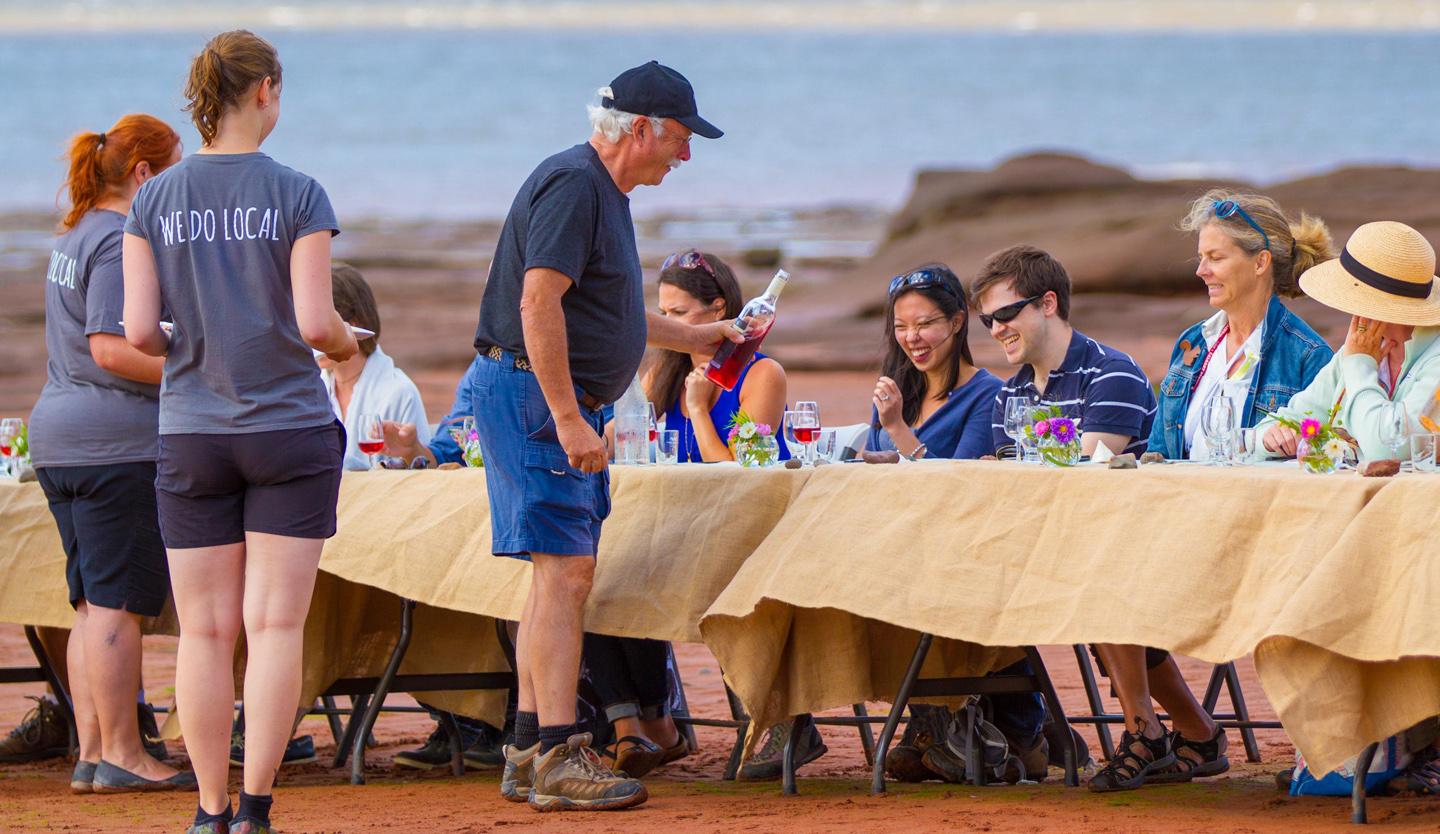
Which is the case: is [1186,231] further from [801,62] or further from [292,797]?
[801,62]

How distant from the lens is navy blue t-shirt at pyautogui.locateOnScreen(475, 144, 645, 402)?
4652 mm

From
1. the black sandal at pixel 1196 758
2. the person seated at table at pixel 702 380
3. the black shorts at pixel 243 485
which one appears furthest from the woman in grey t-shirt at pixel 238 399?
the black sandal at pixel 1196 758

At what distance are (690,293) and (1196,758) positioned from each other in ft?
7.07

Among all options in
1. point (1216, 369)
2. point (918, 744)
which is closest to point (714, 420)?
point (918, 744)

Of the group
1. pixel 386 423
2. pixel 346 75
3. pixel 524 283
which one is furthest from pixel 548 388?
pixel 346 75

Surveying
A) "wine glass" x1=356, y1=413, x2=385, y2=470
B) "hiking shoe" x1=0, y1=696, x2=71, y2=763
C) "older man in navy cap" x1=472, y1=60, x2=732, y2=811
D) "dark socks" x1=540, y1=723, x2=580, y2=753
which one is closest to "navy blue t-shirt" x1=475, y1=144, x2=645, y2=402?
"older man in navy cap" x1=472, y1=60, x2=732, y2=811

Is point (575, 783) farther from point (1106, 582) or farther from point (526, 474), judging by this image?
point (1106, 582)

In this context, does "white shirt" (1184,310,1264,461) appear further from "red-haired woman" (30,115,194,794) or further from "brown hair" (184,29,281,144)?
"red-haired woman" (30,115,194,794)

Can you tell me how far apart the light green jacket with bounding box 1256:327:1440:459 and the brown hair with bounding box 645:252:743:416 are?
191 cm

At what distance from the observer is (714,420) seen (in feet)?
19.5

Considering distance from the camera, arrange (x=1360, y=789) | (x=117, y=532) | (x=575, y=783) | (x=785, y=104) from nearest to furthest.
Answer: (x=1360, y=789)
(x=575, y=783)
(x=117, y=532)
(x=785, y=104)

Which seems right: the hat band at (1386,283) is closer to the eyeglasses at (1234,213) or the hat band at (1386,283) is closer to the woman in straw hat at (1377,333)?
the woman in straw hat at (1377,333)

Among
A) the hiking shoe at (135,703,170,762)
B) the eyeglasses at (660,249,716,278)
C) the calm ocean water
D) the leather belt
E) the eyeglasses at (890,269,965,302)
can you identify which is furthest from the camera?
the calm ocean water

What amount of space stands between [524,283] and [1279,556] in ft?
6.46
